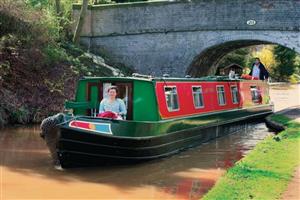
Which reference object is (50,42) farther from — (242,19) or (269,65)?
(269,65)

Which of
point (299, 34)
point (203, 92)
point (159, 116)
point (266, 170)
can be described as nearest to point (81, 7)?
point (299, 34)

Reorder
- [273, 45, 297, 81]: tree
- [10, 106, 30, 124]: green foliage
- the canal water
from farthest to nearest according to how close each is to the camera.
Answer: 1. [273, 45, 297, 81]: tree
2. [10, 106, 30, 124]: green foliage
3. the canal water

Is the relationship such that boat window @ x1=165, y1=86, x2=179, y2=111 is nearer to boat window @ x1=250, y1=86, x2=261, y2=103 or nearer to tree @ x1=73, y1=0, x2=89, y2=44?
boat window @ x1=250, y1=86, x2=261, y2=103

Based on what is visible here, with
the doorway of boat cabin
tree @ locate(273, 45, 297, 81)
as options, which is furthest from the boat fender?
tree @ locate(273, 45, 297, 81)

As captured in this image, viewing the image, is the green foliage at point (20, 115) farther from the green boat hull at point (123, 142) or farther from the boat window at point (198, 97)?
the green boat hull at point (123, 142)

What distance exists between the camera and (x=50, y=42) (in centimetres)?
1745

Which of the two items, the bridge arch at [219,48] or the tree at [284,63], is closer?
the bridge arch at [219,48]

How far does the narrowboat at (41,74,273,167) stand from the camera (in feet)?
27.4

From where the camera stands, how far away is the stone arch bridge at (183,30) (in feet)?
65.4

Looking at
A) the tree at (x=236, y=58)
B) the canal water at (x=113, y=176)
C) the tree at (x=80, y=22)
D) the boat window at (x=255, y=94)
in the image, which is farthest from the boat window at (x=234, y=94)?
the tree at (x=236, y=58)

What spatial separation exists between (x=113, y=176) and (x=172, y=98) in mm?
2814

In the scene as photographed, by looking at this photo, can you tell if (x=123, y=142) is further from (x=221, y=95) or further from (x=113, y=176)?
(x=221, y=95)

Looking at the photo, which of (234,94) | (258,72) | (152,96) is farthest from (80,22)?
(152,96)

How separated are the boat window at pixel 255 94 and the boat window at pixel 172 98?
243 inches
